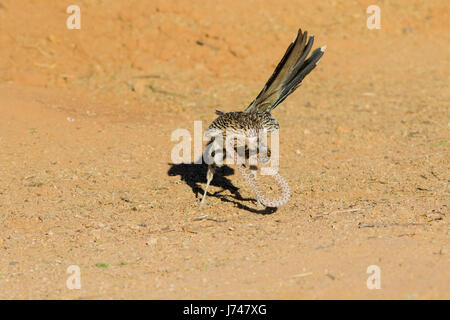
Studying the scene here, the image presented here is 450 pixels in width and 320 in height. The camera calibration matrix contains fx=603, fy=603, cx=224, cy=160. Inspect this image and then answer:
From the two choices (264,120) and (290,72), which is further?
(290,72)

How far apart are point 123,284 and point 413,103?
7283mm

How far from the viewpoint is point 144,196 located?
725cm

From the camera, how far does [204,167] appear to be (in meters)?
8.35

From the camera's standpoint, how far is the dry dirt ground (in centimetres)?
496

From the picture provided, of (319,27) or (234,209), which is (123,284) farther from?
(319,27)

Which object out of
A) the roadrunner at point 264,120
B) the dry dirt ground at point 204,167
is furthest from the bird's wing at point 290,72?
the dry dirt ground at point 204,167

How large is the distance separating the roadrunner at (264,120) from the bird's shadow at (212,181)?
37cm

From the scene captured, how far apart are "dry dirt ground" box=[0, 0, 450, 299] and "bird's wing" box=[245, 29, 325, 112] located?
3.34ft

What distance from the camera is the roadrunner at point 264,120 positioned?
6.31 metres

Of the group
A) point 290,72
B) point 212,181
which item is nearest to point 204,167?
point 212,181

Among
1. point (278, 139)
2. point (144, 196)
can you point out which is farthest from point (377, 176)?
point (144, 196)

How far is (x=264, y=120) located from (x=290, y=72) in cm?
102

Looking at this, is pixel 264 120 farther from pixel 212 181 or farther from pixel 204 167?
pixel 204 167

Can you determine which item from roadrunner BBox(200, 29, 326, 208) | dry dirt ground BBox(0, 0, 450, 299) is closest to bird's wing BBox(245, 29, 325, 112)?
roadrunner BBox(200, 29, 326, 208)
